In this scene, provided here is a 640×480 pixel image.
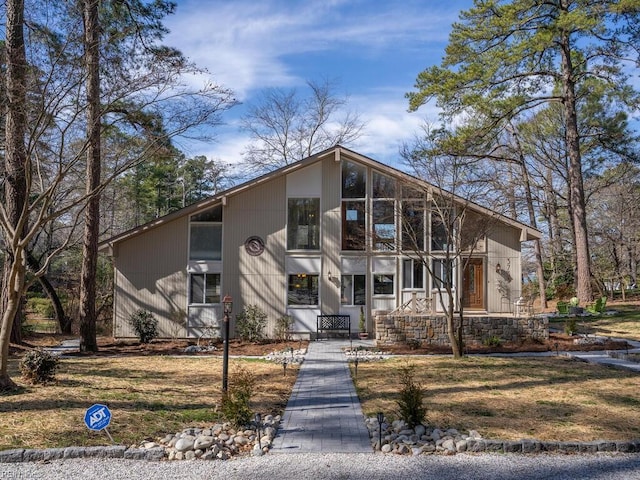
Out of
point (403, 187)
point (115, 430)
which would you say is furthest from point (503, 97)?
point (115, 430)

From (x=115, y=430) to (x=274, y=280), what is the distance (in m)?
11.5

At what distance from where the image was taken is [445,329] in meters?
15.6

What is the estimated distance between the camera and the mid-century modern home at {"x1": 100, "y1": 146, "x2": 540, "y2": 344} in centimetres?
1739

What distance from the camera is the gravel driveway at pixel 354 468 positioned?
4945 millimetres

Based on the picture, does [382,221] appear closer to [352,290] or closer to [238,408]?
[352,290]

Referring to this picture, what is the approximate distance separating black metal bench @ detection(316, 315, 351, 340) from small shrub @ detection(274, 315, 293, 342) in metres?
0.97

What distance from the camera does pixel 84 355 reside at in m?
13.2

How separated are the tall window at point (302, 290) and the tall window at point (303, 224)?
39.0 inches

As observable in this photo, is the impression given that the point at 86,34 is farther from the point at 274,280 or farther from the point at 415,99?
the point at 415,99

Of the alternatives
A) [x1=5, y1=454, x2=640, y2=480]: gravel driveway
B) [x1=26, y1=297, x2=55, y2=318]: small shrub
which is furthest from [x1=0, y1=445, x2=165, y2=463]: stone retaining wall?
[x1=26, y1=297, x2=55, y2=318]: small shrub

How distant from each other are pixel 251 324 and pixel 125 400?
29.9 feet

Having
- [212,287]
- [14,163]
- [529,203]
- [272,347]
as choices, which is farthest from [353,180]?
[529,203]

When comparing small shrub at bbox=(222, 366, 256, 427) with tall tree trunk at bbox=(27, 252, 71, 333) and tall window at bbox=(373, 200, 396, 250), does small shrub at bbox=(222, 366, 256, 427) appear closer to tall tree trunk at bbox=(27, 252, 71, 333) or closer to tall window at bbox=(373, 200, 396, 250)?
tall window at bbox=(373, 200, 396, 250)

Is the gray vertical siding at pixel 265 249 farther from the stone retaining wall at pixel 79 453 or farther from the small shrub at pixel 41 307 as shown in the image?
the stone retaining wall at pixel 79 453
